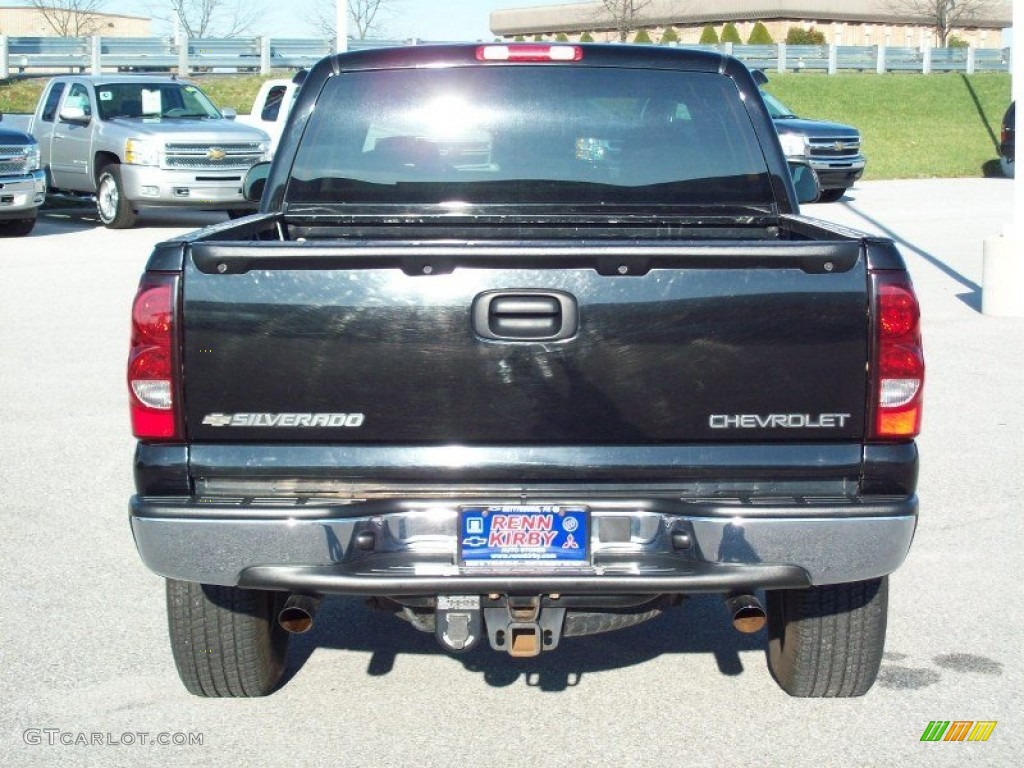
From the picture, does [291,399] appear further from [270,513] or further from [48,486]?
[48,486]

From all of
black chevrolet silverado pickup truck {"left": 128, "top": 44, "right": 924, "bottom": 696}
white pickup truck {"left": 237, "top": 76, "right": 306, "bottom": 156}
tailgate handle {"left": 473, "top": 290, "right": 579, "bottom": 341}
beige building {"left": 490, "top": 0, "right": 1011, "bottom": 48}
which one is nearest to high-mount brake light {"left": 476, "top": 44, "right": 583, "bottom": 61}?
black chevrolet silverado pickup truck {"left": 128, "top": 44, "right": 924, "bottom": 696}

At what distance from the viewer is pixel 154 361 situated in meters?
3.95

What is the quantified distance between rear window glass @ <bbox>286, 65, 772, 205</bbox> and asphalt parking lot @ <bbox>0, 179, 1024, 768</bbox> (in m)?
1.58

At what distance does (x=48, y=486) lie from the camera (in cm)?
745

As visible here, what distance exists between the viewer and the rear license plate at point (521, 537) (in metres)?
3.87

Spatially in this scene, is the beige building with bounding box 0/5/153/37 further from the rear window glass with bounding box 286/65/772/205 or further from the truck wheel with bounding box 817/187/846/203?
the rear window glass with bounding box 286/65/772/205

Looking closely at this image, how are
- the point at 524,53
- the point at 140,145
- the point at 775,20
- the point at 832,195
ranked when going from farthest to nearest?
the point at 775,20 < the point at 832,195 < the point at 140,145 < the point at 524,53

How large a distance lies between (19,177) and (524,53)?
14.5 meters

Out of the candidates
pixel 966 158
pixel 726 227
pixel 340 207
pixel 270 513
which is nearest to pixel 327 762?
pixel 270 513

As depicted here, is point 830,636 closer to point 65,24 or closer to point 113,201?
point 113,201

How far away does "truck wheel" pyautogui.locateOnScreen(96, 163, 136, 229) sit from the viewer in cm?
1983

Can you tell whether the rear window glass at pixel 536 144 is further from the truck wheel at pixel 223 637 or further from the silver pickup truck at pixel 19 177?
the silver pickup truck at pixel 19 177

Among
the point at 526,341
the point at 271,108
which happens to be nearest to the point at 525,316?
the point at 526,341

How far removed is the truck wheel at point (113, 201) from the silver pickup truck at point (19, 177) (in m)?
1.17
